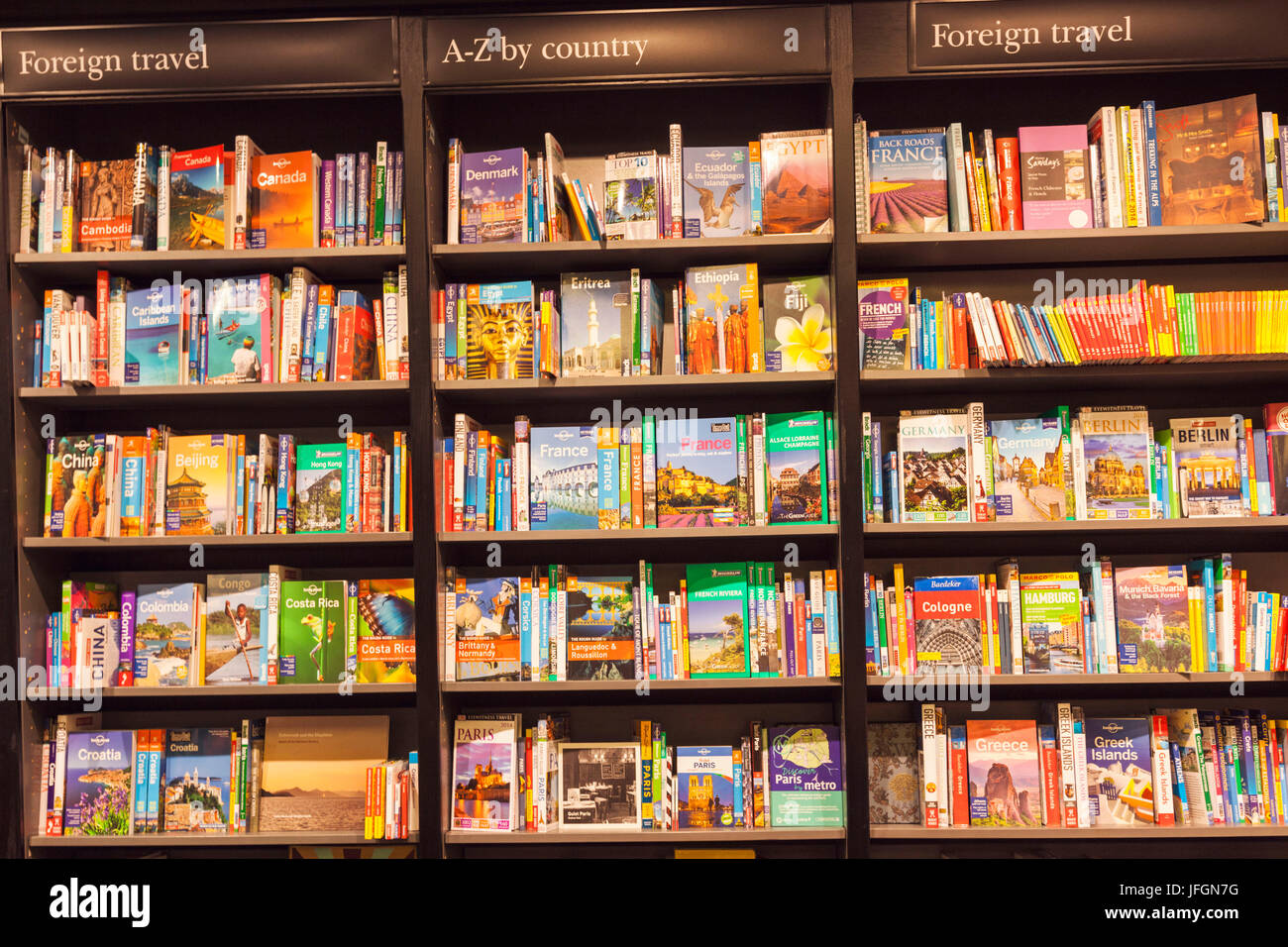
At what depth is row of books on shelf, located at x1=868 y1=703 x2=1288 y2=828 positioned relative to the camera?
119 inches

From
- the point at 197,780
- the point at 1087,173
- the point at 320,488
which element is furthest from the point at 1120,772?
the point at 197,780

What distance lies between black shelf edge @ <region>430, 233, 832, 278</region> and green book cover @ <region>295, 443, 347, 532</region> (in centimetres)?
62

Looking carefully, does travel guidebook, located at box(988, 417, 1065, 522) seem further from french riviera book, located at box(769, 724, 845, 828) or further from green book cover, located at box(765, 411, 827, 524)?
french riviera book, located at box(769, 724, 845, 828)

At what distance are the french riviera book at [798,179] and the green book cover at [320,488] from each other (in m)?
1.38

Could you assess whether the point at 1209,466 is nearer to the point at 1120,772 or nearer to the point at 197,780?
the point at 1120,772

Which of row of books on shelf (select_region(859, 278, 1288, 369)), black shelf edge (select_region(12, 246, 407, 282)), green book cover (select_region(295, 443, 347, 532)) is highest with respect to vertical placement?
black shelf edge (select_region(12, 246, 407, 282))

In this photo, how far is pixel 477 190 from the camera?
3.18 m

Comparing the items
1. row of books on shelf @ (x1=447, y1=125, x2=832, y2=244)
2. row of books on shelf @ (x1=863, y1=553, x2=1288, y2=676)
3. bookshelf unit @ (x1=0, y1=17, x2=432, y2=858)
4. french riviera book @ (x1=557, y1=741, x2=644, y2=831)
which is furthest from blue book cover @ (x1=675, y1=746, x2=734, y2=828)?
row of books on shelf @ (x1=447, y1=125, x2=832, y2=244)

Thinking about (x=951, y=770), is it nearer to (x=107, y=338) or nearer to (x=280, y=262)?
(x=280, y=262)

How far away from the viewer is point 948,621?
307 centimetres

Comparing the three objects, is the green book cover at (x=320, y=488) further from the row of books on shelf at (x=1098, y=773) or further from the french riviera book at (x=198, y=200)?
the row of books on shelf at (x=1098, y=773)

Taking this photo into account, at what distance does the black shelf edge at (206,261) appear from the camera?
3.13m
